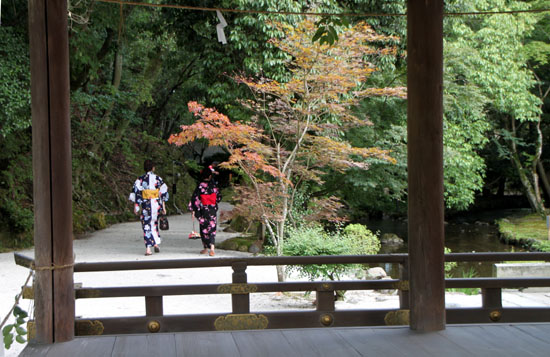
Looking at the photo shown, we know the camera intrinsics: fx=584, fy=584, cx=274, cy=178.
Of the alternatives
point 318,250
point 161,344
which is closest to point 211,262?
point 161,344

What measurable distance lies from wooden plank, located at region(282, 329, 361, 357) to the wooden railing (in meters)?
0.15

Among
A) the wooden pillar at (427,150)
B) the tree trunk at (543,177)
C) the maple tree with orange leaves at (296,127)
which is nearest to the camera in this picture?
the wooden pillar at (427,150)

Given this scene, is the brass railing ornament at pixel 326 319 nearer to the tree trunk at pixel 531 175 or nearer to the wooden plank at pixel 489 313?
the wooden plank at pixel 489 313

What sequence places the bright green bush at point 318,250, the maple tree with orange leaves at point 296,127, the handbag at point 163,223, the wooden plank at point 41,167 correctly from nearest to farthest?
the wooden plank at point 41,167
the bright green bush at point 318,250
the maple tree with orange leaves at point 296,127
the handbag at point 163,223

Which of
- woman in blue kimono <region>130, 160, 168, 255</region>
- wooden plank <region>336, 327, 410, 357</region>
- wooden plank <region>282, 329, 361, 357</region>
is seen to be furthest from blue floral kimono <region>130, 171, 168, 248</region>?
wooden plank <region>336, 327, 410, 357</region>

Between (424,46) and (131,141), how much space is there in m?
17.4

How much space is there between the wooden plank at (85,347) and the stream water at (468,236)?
7.81 meters

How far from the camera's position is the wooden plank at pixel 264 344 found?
3.47 m

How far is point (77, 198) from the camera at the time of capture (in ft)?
49.7

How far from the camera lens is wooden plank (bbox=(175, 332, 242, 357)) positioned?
348cm

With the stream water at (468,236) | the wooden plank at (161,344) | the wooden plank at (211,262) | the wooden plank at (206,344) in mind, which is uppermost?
the wooden plank at (211,262)

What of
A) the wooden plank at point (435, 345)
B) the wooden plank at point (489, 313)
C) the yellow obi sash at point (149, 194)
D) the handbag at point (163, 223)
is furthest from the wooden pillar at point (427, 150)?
the handbag at point (163, 223)

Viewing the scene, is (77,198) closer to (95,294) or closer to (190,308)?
(190,308)

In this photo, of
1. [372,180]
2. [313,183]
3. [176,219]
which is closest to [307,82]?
[372,180]
